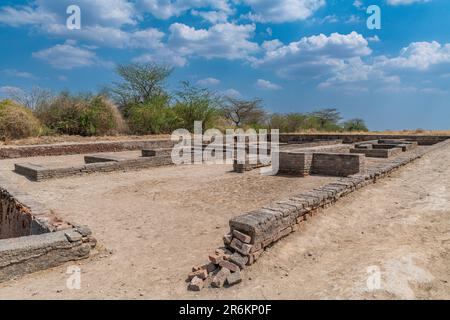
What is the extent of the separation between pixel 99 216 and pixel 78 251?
1.69 m

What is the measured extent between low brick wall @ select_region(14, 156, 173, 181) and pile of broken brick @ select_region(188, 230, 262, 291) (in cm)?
678

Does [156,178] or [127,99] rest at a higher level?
[127,99]

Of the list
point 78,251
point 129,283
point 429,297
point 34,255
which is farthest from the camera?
point 78,251

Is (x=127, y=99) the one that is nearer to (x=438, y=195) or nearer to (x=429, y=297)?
(x=438, y=195)

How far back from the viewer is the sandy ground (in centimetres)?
303

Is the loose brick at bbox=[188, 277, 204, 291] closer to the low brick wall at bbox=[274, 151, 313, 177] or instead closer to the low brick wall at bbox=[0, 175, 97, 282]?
the low brick wall at bbox=[0, 175, 97, 282]

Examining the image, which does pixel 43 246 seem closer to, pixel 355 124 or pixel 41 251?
pixel 41 251

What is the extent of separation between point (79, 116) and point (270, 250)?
2179 cm

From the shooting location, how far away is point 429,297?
275 cm

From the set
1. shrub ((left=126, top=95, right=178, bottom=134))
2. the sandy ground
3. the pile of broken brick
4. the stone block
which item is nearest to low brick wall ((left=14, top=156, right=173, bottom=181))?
the sandy ground

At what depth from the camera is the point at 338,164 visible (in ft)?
29.3

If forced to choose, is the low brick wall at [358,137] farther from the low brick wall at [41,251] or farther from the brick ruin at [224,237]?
the low brick wall at [41,251]

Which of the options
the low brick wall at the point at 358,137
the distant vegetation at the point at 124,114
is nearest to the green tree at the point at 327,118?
the distant vegetation at the point at 124,114
